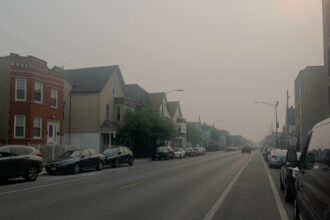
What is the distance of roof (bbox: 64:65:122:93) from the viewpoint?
53.6 metres

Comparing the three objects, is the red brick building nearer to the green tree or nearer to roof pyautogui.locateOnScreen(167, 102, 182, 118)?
the green tree

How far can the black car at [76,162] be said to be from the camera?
91.1ft

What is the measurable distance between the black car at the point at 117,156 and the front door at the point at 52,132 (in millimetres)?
7217

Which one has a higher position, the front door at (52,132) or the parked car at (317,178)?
the front door at (52,132)

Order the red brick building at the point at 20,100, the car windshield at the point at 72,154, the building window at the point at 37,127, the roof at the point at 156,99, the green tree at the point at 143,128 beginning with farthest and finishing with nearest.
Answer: the roof at the point at 156,99 < the green tree at the point at 143,128 < the building window at the point at 37,127 < the red brick building at the point at 20,100 < the car windshield at the point at 72,154

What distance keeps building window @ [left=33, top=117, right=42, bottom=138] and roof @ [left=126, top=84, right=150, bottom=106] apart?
1067 inches

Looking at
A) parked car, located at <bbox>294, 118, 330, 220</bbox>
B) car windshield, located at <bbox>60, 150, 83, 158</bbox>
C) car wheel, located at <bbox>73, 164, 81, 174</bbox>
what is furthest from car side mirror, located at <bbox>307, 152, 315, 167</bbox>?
car windshield, located at <bbox>60, 150, 83, 158</bbox>

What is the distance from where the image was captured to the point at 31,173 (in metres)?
22.4

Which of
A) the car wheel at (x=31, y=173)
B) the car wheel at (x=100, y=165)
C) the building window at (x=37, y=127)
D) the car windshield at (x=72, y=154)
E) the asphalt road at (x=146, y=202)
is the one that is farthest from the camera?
the building window at (x=37, y=127)

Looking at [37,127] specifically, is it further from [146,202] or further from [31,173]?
[146,202]

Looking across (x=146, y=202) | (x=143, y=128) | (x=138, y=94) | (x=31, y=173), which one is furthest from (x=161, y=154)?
(x=146, y=202)

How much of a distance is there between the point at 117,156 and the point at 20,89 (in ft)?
31.1

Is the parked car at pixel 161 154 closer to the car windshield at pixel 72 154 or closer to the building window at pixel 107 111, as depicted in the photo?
the building window at pixel 107 111

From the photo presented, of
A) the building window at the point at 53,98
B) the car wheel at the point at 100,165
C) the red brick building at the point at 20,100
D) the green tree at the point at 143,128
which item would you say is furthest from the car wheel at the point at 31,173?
the green tree at the point at 143,128
